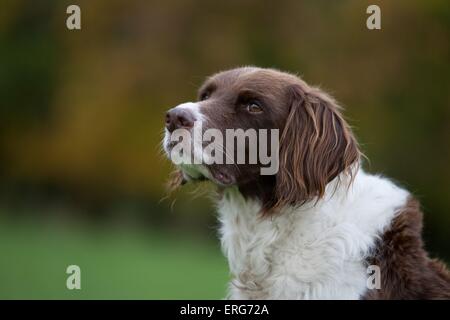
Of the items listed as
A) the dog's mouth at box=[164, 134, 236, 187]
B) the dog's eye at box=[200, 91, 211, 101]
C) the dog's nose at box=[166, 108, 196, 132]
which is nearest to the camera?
the dog's nose at box=[166, 108, 196, 132]

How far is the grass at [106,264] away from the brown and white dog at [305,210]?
392 cm

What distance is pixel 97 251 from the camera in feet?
46.1

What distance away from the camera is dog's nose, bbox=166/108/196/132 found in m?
4.77

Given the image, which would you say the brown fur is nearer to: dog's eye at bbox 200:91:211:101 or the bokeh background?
dog's eye at bbox 200:91:211:101

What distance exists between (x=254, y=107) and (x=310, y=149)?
0.47m

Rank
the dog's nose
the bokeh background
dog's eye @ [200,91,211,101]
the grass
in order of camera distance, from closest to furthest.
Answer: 1. the dog's nose
2. dog's eye @ [200,91,211,101]
3. the grass
4. the bokeh background

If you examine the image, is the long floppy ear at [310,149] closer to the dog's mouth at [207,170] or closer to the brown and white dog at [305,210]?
the brown and white dog at [305,210]

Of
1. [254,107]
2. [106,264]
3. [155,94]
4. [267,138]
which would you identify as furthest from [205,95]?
[155,94]

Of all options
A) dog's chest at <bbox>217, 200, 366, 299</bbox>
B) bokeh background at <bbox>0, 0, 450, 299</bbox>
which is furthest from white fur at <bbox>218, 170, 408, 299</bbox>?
bokeh background at <bbox>0, 0, 450, 299</bbox>

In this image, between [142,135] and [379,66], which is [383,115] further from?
[142,135]

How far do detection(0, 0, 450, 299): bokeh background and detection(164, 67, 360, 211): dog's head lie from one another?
963 cm

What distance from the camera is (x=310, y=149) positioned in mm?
4973

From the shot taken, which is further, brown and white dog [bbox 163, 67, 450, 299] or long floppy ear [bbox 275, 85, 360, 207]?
long floppy ear [bbox 275, 85, 360, 207]
